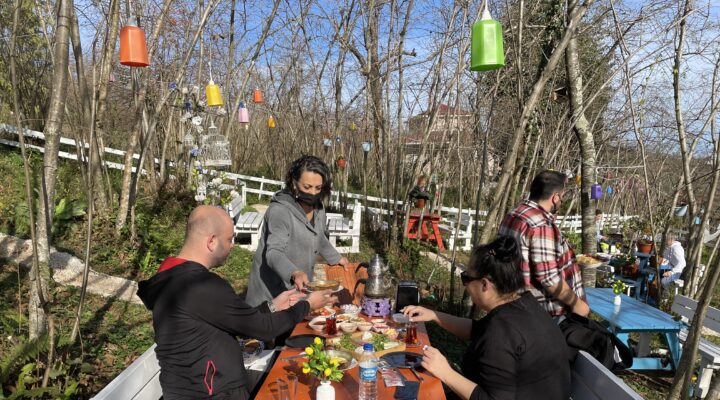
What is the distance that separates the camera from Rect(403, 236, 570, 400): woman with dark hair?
6.59 ft

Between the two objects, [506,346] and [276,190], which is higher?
[276,190]

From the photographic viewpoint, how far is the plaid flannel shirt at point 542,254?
290 centimetres

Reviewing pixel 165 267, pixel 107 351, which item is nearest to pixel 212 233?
pixel 165 267

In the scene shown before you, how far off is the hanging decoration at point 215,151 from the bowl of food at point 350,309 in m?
6.03

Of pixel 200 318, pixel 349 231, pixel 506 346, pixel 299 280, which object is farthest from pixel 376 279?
pixel 349 231

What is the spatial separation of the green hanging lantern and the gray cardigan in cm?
152

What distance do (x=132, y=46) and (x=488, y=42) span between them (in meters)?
2.35

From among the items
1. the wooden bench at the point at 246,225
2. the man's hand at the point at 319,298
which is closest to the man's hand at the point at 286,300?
the man's hand at the point at 319,298

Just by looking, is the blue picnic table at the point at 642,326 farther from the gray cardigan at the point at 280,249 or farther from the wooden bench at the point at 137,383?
the wooden bench at the point at 137,383

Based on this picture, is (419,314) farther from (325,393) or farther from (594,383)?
(325,393)

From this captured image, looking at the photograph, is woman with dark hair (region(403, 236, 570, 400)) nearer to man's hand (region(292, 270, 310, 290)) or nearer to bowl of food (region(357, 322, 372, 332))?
bowl of food (region(357, 322, 372, 332))

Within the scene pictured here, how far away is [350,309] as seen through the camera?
331cm

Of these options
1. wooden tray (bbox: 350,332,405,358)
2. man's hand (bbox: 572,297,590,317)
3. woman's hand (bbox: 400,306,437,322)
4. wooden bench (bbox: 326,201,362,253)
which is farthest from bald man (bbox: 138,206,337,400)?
wooden bench (bbox: 326,201,362,253)

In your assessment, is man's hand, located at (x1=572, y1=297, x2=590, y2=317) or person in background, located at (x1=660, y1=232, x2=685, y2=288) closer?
man's hand, located at (x1=572, y1=297, x2=590, y2=317)
